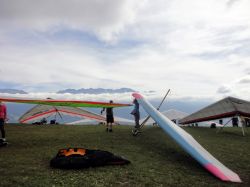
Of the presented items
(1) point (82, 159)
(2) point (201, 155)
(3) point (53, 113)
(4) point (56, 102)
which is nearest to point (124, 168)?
(1) point (82, 159)

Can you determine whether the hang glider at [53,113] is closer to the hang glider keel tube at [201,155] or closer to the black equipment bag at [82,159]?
the hang glider keel tube at [201,155]

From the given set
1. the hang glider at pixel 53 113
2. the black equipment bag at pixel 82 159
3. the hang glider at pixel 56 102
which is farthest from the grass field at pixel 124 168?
the hang glider at pixel 53 113

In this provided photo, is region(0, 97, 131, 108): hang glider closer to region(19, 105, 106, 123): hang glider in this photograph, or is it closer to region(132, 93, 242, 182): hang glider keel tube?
region(132, 93, 242, 182): hang glider keel tube

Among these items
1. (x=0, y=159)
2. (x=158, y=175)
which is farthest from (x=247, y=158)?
(x=0, y=159)

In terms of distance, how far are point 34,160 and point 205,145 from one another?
9194 millimetres

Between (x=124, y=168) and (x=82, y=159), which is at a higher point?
(x=82, y=159)

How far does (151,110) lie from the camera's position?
52.5ft

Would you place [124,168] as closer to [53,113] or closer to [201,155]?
[201,155]

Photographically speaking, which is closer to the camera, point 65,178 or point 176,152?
point 65,178

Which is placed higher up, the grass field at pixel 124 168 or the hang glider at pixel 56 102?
the hang glider at pixel 56 102

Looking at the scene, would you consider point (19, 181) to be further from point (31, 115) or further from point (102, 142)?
point (31, 115)

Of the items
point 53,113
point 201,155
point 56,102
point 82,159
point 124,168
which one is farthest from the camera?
point 53,113

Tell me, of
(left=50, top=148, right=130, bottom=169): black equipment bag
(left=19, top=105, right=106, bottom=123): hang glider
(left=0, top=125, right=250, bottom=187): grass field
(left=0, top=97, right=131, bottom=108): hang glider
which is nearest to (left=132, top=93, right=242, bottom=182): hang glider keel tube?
(left=0, top=125, right=250, bottom=187): grass field

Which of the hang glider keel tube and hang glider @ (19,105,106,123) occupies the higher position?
hang glider @ (19,105,106,123)
